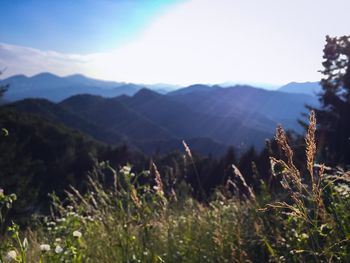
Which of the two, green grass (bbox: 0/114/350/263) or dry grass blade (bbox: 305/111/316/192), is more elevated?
dry grass blade (bbox: 305/111/316/192)

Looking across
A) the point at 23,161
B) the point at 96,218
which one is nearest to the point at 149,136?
the point at 23,161

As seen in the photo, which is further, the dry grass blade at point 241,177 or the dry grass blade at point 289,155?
the dry grass blade at point 241,177

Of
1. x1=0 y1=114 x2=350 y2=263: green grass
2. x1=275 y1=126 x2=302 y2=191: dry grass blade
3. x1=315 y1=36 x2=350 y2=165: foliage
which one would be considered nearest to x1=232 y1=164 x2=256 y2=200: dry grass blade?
x1=0 y1=114 x2=350 y2=263: green grass

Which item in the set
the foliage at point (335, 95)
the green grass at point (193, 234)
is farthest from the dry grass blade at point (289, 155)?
the foliage at point (335, 95)

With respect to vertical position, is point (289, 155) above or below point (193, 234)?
above

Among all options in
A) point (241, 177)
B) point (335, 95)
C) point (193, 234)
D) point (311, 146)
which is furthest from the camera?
point (335, 95)

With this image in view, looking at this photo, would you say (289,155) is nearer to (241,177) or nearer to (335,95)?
(241,177)

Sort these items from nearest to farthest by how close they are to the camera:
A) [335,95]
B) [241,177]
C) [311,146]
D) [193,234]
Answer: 1. [311,146]
2. [241,177]
3. [193,234]
4. [335,95]

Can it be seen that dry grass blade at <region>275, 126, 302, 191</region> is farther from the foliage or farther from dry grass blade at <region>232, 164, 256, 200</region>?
the foliage

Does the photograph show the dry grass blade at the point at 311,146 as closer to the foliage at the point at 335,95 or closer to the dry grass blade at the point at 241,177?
the dry grass blade at the point at 241,177

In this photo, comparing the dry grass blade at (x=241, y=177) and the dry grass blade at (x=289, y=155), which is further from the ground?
the dry grass blade at (x=289, y=155)

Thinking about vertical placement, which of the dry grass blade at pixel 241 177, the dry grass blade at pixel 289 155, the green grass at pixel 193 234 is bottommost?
the green grass at pixel 193 234

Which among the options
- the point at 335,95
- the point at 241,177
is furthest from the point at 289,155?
the point at 335,95

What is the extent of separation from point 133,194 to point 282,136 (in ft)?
4.03
